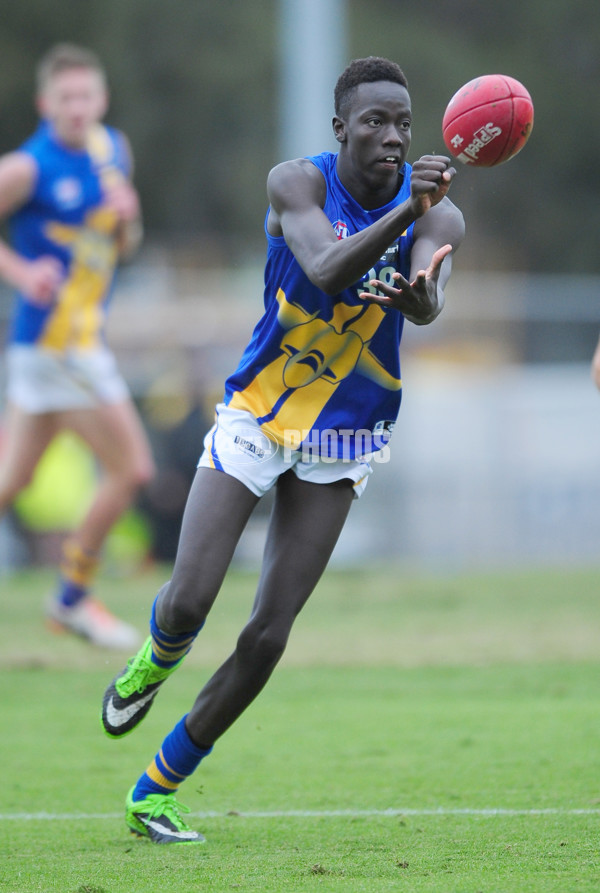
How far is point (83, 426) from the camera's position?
32.4ft

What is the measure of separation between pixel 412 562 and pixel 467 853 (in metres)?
10.8

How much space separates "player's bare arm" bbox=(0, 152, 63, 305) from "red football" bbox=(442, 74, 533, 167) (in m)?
5.40

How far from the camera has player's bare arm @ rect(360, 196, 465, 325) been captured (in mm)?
4547

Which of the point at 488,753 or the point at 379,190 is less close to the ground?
the point at 379,190

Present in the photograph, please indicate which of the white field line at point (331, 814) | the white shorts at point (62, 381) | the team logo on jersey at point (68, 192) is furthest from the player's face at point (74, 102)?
the white field line at point (331, 814)

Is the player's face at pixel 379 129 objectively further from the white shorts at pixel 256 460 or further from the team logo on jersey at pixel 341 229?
the white shorts at pixel 256 460

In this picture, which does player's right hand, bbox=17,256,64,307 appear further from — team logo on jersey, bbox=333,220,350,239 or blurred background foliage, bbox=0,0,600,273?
blurred background foliage, bbox=0,0,600,273

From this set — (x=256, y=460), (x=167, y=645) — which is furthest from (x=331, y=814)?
(x=256, y=460)

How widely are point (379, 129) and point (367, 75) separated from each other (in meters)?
0.21

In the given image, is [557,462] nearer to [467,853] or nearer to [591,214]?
[467,853]

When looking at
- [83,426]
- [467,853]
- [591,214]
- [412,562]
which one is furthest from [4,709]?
[591,214]

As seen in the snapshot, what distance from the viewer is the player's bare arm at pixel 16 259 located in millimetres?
9734

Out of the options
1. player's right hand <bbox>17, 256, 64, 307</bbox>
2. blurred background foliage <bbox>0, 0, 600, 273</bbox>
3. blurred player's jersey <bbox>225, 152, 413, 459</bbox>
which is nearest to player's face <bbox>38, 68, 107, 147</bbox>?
player's right hand <bbox>17, 256, 64, 307</bbox>

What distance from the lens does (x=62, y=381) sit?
32.6ft
